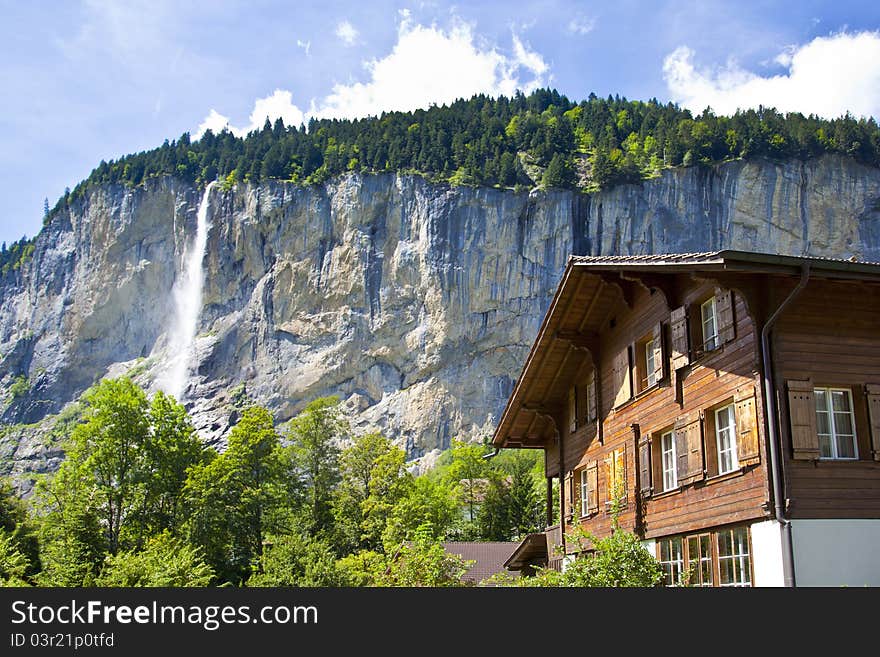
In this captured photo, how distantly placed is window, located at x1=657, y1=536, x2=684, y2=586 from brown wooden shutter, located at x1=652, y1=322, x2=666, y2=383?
297 centimetres

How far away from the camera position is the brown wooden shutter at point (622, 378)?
18.5 m

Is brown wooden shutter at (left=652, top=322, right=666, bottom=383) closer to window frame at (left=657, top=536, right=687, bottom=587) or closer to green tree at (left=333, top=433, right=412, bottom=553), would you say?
window frame at (left=657, top=536, right=687, bottom=587)

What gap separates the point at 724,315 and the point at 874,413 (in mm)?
2676

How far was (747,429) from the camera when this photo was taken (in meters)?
13.8

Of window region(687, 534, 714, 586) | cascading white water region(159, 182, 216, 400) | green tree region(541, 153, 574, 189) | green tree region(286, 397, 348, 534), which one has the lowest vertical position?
window region(687, 534, 714, 586)

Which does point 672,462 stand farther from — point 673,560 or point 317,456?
point 317,456

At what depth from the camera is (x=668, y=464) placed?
17031 millimetres

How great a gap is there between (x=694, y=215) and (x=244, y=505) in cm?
7424

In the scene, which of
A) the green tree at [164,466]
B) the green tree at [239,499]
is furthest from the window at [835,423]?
the green tree at [164,466]

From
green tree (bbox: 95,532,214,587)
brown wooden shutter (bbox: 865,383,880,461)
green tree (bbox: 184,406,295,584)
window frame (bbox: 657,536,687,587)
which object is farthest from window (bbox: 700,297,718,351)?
green tree (bbox: 184,406,295,584)

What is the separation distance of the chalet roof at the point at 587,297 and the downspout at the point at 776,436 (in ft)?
1.36

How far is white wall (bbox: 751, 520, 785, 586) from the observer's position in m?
12.8

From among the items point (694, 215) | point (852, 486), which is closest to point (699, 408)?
point (852, 486)

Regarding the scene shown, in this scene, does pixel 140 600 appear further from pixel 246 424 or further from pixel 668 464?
pixel 246 424
